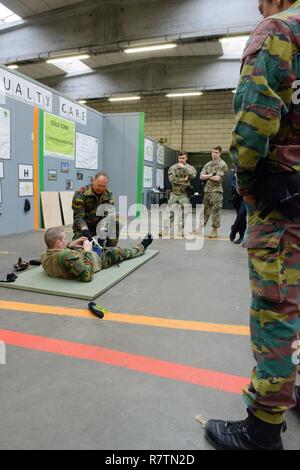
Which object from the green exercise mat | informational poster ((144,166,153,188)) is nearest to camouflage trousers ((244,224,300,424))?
the green exercise mat

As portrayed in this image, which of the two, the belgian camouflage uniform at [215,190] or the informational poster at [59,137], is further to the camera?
the informational poster at [59,137]

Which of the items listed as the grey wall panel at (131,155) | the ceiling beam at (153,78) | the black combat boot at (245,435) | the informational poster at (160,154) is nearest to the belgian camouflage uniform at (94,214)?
the black combat boot at (245,435)

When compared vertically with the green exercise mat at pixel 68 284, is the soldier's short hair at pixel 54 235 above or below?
above

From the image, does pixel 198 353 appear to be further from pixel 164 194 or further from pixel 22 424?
pixel 164 194

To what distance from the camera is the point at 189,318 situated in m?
2.33

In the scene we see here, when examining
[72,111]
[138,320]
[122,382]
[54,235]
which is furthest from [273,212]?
[72,111]

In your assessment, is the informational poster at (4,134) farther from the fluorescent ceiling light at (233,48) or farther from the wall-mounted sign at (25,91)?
the fluorescent ceiling light at (233,48)

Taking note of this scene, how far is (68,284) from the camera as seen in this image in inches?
113

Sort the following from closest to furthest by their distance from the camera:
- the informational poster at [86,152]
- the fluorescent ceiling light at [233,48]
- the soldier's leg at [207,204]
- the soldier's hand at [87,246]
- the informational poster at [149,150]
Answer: the soldier's hand at [87,246] → the soldier's leg at [207,204] → the informational poster at [86,152] → the informational poster at [149,150] → the fluorescent ceiling light at [233,48]

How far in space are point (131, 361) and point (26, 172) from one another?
5.00 meters

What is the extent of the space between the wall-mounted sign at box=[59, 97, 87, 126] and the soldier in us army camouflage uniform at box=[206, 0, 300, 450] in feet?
A: 20.5

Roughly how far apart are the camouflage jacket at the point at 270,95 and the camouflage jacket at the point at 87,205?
293 cm

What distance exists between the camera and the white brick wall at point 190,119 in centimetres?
1340


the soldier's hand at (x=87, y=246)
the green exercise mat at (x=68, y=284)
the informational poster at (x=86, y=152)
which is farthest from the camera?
the informational poster at (x=86, y=152)
